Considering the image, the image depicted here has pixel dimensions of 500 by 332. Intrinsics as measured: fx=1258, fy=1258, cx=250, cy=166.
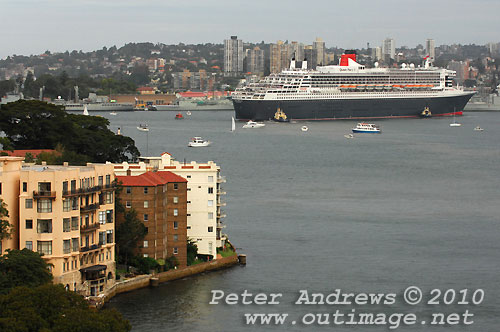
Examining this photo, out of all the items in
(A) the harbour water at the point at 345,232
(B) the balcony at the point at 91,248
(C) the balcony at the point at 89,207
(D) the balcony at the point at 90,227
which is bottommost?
(A) the harbour water at the point at 345,232

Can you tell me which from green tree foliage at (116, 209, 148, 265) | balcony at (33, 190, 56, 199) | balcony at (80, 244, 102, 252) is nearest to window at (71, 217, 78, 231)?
balcony at (80, 244, 102, 252)

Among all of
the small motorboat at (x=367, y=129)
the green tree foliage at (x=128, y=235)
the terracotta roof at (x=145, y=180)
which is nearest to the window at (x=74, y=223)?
the green tree foliage at (x=128, y=235)

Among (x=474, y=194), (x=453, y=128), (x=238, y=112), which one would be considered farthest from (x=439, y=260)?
(x=238, y=112)

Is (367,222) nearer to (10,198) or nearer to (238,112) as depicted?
(10,198)

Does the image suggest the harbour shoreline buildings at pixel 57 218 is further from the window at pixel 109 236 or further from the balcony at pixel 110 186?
the window at pixel 109 236

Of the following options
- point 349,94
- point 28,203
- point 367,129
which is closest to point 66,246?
point 28,203

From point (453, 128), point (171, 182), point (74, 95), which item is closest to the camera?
point (171, 182)
